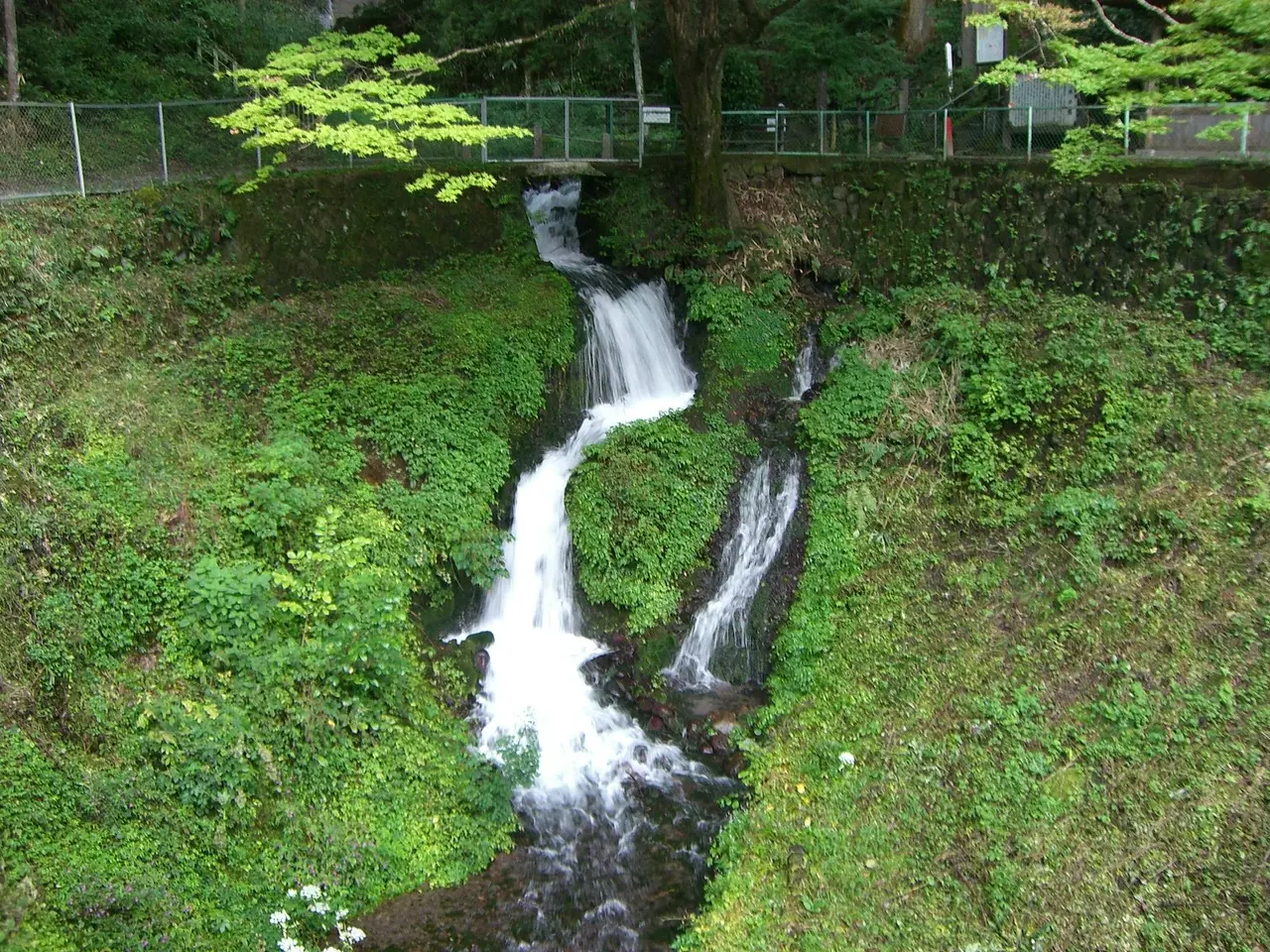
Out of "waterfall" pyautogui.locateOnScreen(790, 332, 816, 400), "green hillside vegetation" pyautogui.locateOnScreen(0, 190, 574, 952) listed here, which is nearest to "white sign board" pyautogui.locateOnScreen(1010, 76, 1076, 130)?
"waterfall" pyautogui.locateOnScreen(790, 332, 816, 400)

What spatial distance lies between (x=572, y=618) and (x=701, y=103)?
7.78 m

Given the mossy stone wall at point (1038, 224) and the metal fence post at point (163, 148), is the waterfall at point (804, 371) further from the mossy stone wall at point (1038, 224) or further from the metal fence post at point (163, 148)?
the metal fence post at point (163, 148)

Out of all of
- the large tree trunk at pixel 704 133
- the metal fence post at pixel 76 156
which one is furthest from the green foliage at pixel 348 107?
the large tree trunk at pixel 704 133

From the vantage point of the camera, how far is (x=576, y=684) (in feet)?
35.7

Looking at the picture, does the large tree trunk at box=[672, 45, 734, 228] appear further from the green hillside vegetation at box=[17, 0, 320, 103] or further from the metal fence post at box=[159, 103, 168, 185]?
the green hillside vegetation at box=[17, 0, 320, 103]

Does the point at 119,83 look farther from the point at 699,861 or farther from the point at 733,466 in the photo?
the point at 699,861

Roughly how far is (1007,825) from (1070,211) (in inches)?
348

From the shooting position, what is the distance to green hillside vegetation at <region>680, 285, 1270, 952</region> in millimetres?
7816

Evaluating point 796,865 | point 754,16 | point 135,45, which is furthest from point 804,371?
point 135,45

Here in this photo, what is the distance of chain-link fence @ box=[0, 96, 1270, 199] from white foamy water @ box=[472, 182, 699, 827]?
257cm

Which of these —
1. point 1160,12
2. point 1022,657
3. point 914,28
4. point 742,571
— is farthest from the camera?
point 914,28

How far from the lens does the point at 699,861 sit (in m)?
9.05

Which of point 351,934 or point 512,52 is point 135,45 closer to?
point 512,52

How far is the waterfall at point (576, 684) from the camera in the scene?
29.5 feet
